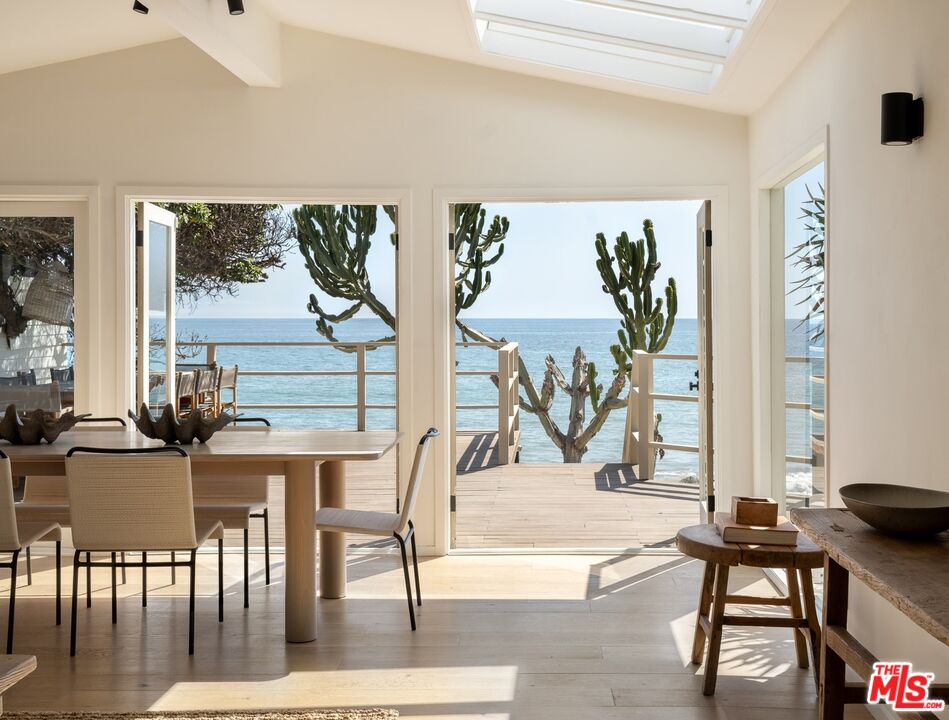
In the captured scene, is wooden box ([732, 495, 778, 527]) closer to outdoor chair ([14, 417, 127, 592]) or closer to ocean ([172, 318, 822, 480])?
outdoor chair ([14, 417, 127, 592])

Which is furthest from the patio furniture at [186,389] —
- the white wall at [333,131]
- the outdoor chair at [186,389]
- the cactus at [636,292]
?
the cactus at [636,292]

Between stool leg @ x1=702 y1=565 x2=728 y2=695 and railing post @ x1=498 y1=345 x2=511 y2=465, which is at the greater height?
railing post @ x1=498 y1=345 x2=511 y2=465

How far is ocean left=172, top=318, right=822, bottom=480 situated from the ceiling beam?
5528mm

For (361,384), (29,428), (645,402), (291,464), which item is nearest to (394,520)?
(291,464)

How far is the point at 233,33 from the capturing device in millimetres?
4301

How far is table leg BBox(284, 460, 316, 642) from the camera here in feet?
11.8

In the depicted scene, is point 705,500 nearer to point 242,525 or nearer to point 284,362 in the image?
point 242,525

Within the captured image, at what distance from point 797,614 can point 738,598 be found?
220mm

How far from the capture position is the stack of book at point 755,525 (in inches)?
118

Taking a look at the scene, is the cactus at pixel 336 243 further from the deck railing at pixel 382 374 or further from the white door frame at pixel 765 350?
the white door frame at pixel 765 350

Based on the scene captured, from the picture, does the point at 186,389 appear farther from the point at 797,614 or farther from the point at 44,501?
the point at 797,614

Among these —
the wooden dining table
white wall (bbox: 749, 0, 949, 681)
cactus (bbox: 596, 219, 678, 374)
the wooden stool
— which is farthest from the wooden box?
cactus (bbox: 596, 219, 678, 374)

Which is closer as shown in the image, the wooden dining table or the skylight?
the wooden dining table

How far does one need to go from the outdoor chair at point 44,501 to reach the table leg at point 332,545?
1.05 m
